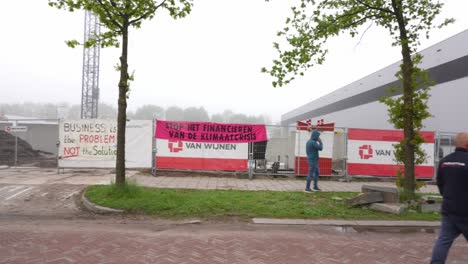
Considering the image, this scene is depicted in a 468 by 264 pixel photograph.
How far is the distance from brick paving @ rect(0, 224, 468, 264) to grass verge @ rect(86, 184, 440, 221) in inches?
39.9

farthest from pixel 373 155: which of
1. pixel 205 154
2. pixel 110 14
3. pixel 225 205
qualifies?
pixel 110 14

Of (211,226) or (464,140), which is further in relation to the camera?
(211,226)

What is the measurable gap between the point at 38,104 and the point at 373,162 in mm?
108582

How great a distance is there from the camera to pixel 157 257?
5.12 m

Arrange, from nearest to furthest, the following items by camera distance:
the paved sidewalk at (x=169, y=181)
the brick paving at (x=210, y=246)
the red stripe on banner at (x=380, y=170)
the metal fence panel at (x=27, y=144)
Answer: the brick paving at (x=210, y=246)
the paved sidewalk at (x=169, y=181)
the red stripe on banner at (x=380, y=170)
the metal fence panel at (x=27, y=144)

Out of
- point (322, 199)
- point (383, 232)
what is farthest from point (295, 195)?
point (383, 232)

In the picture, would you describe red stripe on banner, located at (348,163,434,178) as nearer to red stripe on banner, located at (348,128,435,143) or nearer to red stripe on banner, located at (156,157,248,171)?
red stripe on banner, located at (348,128,435,143)

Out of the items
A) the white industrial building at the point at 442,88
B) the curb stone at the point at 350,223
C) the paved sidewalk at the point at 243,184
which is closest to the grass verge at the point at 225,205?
the curb stone at the point at 350,223

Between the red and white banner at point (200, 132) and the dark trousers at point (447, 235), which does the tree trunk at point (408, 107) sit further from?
the red and white banner at point (200, 132)

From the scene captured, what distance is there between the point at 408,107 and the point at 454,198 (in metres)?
5.38

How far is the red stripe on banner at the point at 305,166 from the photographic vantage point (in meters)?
13.3

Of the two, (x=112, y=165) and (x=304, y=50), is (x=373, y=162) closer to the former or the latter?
(x=304, y=50)

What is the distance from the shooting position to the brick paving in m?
5.10

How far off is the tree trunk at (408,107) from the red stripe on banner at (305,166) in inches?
169
